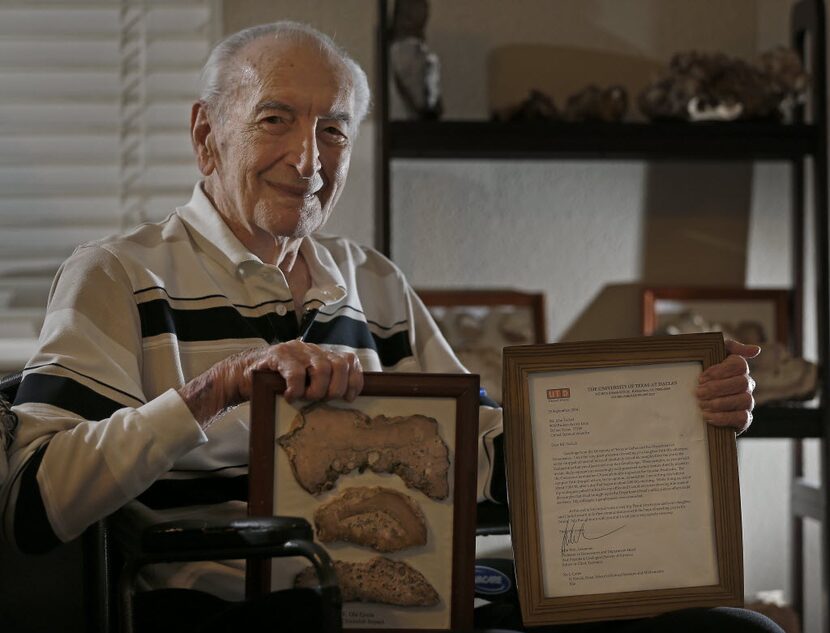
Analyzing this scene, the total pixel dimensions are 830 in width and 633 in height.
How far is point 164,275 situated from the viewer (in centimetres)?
173

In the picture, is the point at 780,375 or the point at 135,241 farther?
the point at 780,375

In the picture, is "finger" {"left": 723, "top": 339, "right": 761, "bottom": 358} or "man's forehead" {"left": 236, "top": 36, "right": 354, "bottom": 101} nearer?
"finger" {"left": 723, "top": 339, "right": 761, "bottom": 358}

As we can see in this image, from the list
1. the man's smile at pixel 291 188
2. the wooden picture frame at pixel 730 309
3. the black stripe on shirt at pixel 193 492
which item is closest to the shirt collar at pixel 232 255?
the man's smile at pixel 291 188

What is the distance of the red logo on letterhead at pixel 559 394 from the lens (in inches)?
61.2

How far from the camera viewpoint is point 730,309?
9.58ft

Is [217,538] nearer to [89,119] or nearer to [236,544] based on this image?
[236,544]

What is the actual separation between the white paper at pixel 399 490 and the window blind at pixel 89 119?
147cm

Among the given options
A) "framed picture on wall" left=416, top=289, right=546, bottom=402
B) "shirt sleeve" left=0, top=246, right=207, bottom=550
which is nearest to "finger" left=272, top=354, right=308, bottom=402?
"shirt sleeve" left=0, top=246, right=207, bottom=550

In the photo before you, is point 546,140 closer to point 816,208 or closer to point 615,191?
point 615,191

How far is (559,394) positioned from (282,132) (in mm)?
628

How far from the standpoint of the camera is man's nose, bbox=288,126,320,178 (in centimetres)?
178

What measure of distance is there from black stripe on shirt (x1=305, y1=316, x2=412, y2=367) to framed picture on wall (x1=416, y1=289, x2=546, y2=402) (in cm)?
74

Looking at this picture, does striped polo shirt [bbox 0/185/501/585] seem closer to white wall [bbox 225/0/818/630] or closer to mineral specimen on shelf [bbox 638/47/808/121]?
white wall [bbox 225/0/818/630]
